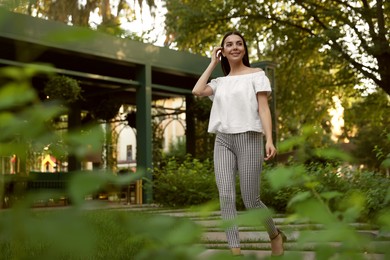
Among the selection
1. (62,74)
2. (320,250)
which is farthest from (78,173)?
(62,74)

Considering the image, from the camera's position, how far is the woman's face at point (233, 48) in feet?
14.1

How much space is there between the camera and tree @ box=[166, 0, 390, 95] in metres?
14.6

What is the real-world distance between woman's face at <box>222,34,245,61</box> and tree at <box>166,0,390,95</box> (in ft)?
34.2

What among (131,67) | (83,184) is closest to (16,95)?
(83,184)

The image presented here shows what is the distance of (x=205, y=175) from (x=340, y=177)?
115 inches

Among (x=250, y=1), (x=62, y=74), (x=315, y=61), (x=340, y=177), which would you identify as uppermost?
(x=250, y=1)

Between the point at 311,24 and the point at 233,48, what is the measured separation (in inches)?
546

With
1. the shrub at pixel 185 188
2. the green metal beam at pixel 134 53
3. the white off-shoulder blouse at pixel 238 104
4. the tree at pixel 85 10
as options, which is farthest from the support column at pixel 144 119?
the white off-shoulder blouse at pixel 238 104

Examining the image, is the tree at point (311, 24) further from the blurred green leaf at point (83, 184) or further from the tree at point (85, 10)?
the blurred green leaf at point (83, 184)

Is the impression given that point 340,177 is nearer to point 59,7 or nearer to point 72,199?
point 72,199

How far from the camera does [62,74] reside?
11.7 m

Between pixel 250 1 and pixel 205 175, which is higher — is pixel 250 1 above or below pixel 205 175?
above

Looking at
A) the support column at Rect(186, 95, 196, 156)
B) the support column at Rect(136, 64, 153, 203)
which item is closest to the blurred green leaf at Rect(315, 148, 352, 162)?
the support column at Rect(136, 64, 153, 203)

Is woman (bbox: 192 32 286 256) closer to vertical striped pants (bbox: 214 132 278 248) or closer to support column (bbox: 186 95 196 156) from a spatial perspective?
vertical striped pants (bbox: 214 132 278 248)
